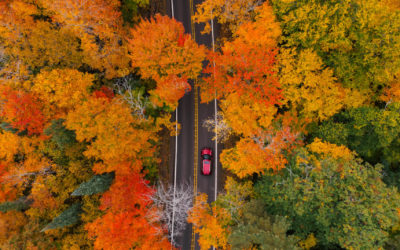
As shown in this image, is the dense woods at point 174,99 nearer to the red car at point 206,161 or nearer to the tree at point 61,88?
the tree at point 61,88

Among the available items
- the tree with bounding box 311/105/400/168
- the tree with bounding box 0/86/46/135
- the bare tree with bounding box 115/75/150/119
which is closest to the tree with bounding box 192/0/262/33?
the bare tree with bounding box 115/75/150/119

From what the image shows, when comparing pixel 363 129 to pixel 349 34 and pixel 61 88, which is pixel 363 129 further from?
pixel 61 88

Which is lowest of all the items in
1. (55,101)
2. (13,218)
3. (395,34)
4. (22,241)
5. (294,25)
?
(22,241)

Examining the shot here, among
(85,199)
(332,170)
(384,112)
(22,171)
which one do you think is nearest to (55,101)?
(22,171)

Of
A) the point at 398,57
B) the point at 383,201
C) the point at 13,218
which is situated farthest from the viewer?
the point at 13,218

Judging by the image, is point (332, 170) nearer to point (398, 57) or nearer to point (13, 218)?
point (398, 57)

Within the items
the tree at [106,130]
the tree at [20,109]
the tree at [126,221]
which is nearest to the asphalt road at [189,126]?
the tree at [126,221]

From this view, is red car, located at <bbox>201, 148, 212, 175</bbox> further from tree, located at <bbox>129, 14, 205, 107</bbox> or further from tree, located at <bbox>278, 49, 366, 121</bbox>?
tree, located at <bbox>278, 49, 366, 121</bbox>

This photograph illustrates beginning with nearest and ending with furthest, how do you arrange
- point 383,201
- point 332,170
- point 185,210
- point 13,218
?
point 383,201 < point 332,170 < point 13,218 < point 185,210
